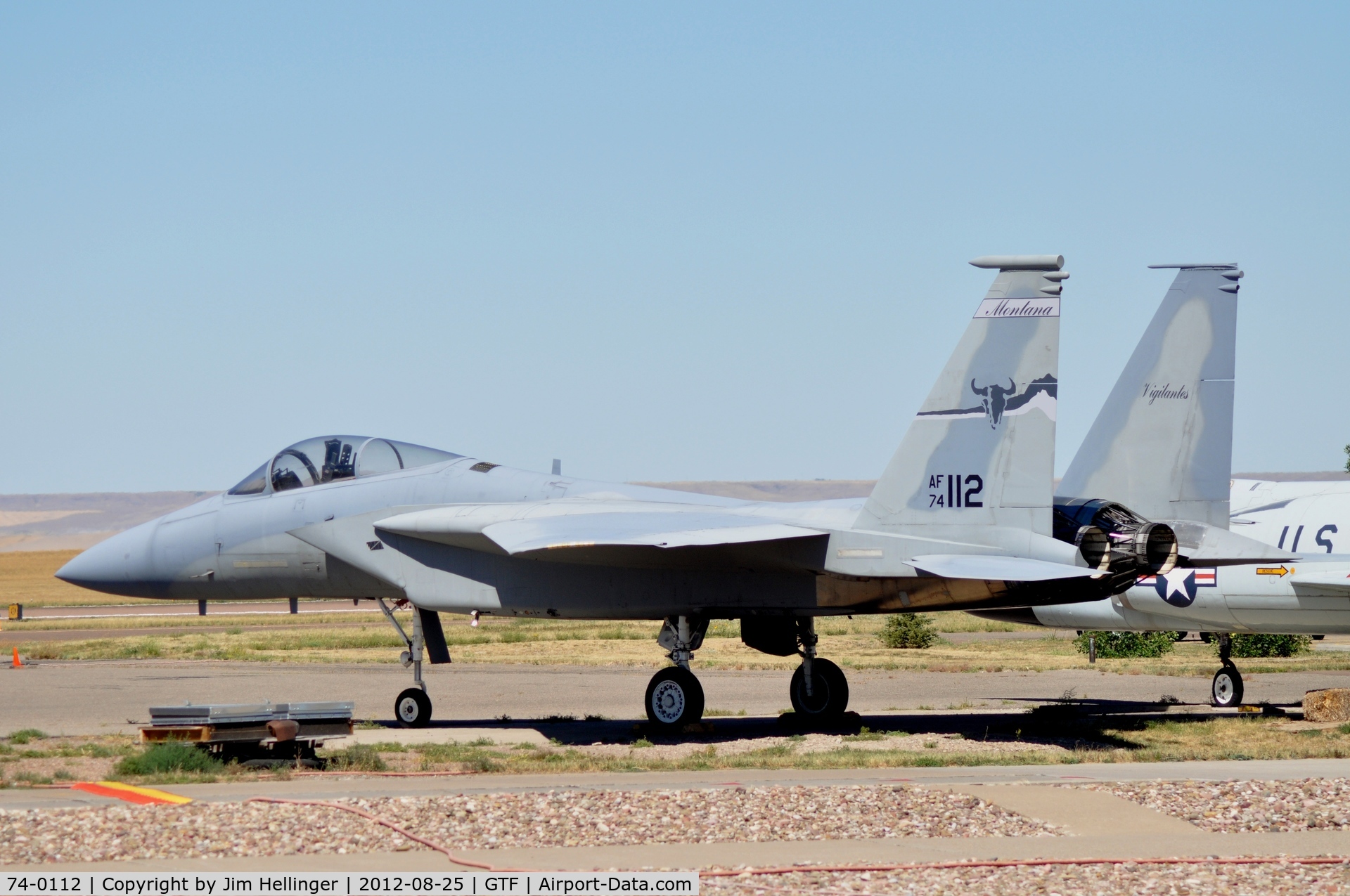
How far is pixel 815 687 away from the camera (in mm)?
17141

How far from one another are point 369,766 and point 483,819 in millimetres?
3751

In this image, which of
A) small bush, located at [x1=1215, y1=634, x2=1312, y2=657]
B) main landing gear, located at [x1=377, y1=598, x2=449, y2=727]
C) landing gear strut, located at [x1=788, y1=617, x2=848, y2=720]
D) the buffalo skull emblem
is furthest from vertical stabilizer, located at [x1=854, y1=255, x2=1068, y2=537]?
small bush, located at [x1=1215, y1=634, x2=1312, y2=657]

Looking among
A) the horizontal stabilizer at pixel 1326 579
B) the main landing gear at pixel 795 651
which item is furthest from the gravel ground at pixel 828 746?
the horizontal stabilizer at pixel 1326 579

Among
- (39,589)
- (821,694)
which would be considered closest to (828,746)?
(821,694)

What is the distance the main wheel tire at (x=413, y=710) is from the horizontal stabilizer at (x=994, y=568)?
6121mm

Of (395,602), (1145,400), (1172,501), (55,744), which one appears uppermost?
(1145,400)

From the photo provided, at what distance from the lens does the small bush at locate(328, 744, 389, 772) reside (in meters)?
12.5

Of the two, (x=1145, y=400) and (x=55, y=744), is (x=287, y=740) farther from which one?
(x=1145, y=400)

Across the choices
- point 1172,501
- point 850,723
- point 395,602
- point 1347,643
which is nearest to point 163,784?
point 395,602

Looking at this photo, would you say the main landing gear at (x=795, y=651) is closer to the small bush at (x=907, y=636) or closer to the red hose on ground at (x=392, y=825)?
the red hose on ground at (x=392, y=825)

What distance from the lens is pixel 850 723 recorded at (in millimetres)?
16922

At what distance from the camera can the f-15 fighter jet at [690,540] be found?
46.4ft

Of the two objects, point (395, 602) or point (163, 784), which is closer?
point (163, 784)

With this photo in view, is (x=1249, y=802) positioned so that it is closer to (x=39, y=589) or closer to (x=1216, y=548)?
(x=1216, y=548)
